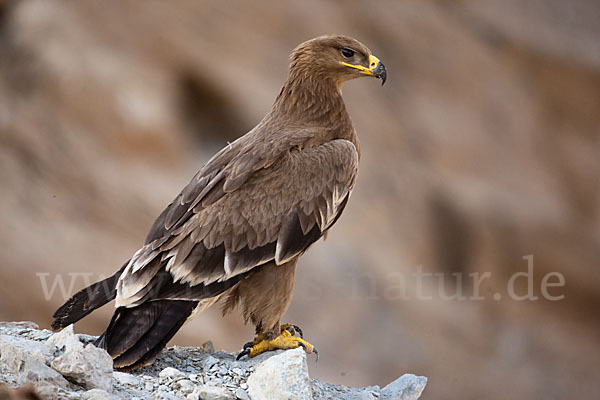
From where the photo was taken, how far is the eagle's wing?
14.8 feet

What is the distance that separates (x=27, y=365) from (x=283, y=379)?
4.06 ft

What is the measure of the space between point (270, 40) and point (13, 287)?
Answer: 581 centimetres

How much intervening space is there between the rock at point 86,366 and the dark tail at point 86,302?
2.91 ft

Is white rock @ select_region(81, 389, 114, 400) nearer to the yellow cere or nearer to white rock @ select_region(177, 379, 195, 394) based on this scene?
white rock @ select_region(177, 379, 195, 394)

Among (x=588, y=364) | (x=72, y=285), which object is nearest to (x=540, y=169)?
(x=588, y=364)

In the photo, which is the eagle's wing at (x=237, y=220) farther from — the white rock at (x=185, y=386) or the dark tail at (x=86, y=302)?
the white rock at (x=185, y=386)

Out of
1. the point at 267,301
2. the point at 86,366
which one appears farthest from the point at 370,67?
the point at 86,366

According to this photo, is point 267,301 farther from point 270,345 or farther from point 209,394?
point 209,394

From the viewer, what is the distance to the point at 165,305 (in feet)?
14.7

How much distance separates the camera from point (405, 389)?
4844 millimetres

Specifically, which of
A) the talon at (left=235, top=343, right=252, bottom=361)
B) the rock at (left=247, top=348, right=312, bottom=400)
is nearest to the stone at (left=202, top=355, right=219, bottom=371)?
the talon at (left=235, top=343, right=252, bottom=361)

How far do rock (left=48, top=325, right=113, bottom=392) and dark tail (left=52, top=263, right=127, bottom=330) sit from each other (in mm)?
886

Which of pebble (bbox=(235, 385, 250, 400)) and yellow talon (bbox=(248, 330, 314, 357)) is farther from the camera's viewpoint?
yellow talon (bbox=(248, 330, 314, 357))

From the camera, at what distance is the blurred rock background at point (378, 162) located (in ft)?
40.1
